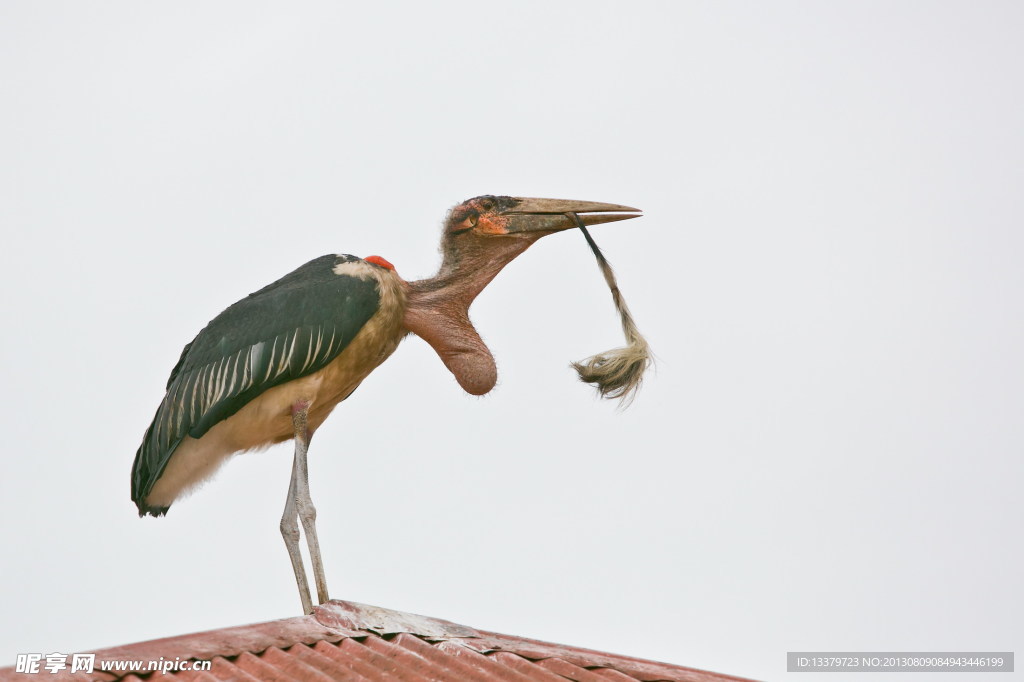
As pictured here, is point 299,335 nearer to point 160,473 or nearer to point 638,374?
point 160,473

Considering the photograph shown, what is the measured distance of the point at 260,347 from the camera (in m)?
7.18

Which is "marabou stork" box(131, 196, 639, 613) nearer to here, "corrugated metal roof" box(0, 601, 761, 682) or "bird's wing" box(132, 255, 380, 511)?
"bird's wing" box(132, 255, 380, 511)

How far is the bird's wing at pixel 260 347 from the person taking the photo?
7.17 metres

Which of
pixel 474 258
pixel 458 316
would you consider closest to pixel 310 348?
pixel 458 316

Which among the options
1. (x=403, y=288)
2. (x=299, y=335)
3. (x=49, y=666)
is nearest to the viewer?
(x=49, y=666)

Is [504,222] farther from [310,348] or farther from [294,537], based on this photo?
[294,537]

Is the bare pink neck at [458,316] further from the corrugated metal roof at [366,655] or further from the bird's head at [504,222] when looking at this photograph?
the corrugated metal roof at [366,655]

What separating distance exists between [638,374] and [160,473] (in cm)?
288

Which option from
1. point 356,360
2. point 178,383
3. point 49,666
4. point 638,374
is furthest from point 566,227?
point 49,666

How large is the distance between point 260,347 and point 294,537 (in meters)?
1.10

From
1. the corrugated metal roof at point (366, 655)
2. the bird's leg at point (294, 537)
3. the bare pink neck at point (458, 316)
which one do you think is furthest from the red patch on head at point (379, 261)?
the corrugated metal roof at point (366, 655)

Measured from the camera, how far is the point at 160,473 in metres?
7.44

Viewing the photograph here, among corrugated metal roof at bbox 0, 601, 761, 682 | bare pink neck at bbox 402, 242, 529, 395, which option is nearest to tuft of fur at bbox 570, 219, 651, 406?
bare pink neck at bbox 402, 242, 529, 395

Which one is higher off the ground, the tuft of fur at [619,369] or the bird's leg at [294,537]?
the tuft of fur at [619,369]
